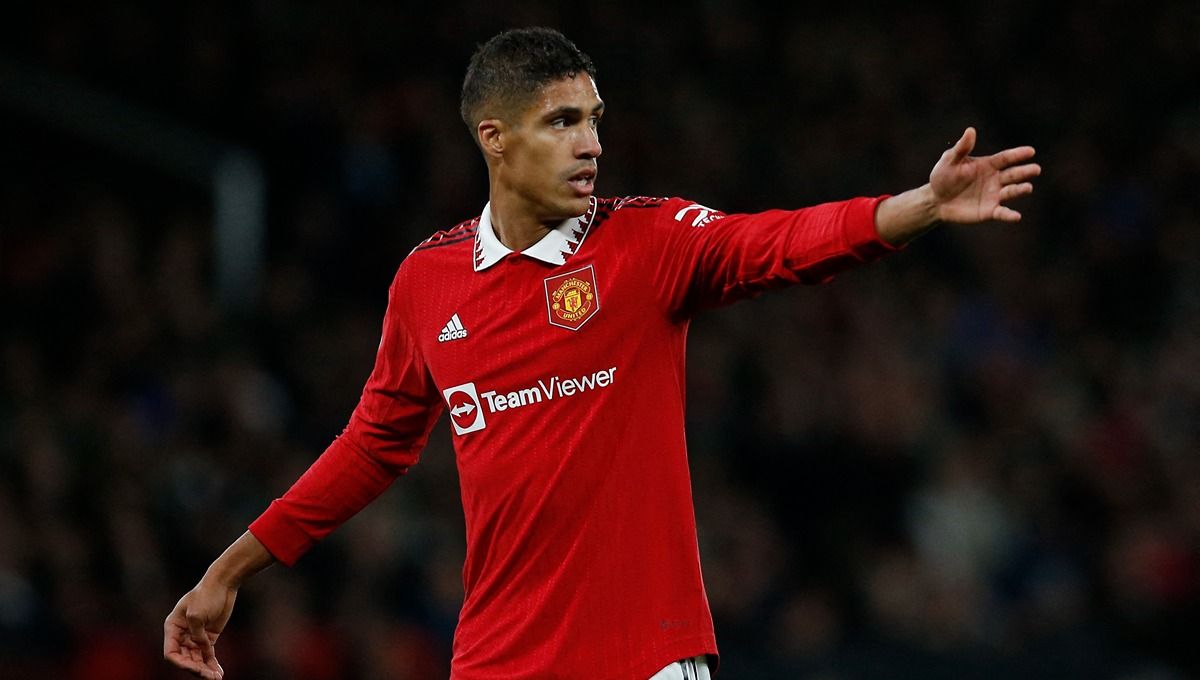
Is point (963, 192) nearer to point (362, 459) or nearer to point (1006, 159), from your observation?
point (1006, 159)

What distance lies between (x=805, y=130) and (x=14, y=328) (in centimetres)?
629

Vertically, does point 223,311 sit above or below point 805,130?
below

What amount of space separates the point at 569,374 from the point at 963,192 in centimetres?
113

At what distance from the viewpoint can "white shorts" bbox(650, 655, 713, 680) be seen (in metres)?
4.21

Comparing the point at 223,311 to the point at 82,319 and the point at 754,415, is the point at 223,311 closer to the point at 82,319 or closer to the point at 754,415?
the point at 82,319

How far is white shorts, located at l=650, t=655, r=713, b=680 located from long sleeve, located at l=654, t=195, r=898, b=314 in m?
0.88

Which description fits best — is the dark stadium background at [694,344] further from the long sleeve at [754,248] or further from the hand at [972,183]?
the hand at [972,183]

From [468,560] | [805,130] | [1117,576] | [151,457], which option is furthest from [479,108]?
[805,130]

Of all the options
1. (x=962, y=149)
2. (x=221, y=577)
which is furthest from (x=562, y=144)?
(x=221, y=577)

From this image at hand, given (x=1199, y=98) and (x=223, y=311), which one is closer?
(x=223, y=311)

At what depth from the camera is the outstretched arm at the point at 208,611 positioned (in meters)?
4.73

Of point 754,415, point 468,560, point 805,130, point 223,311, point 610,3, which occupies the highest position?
point 610,3

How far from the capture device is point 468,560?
454cm

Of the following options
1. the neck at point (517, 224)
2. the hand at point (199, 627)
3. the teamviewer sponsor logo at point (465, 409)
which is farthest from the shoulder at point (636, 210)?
the hand at point (199, 627)
